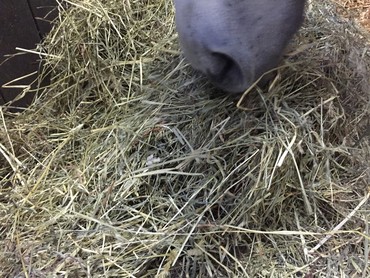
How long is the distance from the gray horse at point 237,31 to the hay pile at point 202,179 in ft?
0.83

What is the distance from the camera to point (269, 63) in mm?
981

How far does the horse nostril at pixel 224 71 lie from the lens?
37.6 inches

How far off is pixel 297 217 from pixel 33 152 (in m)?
0.67

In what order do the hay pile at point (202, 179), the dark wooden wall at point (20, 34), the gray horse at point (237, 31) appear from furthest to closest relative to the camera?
the dark wooden wall at point (20, 34), the hay pile at point (202, 179), the gray horse at point (237, 31)

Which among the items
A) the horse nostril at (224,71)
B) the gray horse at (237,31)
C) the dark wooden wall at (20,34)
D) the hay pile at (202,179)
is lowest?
the hay pile at (202,179)

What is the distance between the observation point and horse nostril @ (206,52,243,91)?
3.13 ft

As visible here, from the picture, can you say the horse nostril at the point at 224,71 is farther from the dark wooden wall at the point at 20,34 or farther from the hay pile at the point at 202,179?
the dark wooden wall at the point at 20,34

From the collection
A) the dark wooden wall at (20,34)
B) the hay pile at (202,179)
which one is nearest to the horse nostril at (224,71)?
the hay pile at (202,179)

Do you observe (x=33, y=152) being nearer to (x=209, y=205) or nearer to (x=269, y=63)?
(x=209, y=205)

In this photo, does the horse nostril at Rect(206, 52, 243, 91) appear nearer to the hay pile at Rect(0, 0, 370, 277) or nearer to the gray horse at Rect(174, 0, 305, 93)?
the gray horse at Rect(174, 0, 305, 93)

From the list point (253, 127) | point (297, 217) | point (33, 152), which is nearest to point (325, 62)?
point (253, 127)

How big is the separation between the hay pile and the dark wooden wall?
172mm

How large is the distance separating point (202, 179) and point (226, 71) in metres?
0.29

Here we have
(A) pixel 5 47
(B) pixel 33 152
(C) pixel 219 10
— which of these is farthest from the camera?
(A) pixel 5 47
